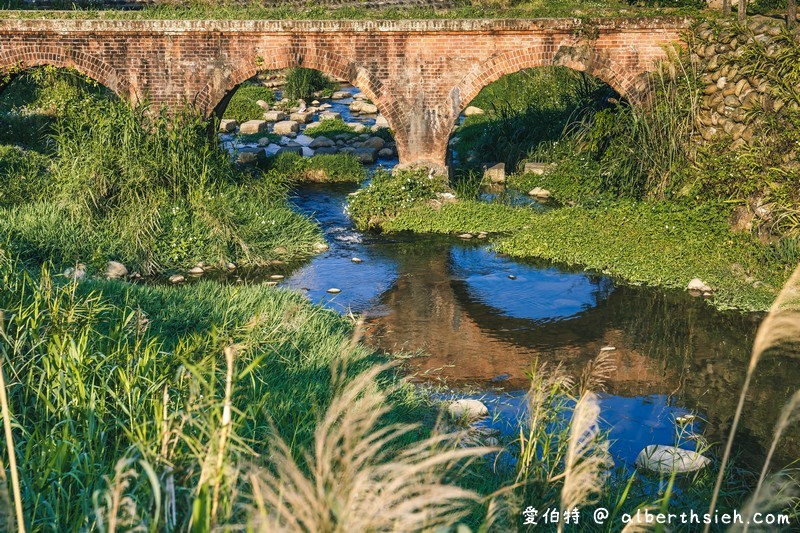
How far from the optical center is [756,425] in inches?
293

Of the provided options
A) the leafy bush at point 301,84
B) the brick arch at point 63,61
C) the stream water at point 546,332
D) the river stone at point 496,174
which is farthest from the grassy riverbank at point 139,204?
the leafy bush at point 301,84

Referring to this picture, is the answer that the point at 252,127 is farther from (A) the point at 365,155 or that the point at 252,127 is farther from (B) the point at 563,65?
(B) the point at 563,65

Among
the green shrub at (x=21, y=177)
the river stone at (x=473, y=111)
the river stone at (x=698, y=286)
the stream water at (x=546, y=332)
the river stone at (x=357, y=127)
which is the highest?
the green shrub at (x=21, y=177)

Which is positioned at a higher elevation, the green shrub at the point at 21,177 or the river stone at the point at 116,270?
the green shrub at the point at 21,177

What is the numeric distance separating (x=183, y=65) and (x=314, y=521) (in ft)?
41.4

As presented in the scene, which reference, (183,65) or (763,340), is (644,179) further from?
(763,340)

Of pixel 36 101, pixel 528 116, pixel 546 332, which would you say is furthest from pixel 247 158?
pixel 546 332

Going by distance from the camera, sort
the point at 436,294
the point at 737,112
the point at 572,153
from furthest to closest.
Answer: the point at 572,153 < the point at 737,112 < the point at 436,294

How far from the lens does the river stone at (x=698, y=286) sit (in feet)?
34.9

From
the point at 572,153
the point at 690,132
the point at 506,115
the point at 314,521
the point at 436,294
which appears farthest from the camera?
the point at 506,115

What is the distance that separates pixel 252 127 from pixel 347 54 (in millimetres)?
6506

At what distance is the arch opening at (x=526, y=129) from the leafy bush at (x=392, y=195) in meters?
0.78

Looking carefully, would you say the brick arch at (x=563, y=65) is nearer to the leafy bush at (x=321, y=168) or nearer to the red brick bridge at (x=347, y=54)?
the red brick bridge at (x=347, y=54)

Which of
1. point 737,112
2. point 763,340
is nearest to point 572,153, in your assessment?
point 737,112
